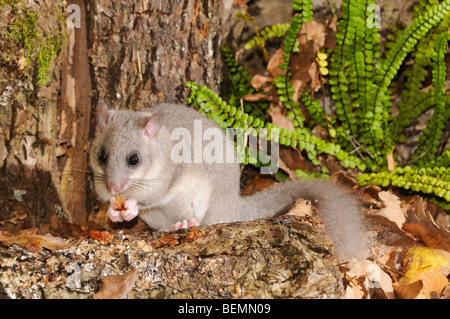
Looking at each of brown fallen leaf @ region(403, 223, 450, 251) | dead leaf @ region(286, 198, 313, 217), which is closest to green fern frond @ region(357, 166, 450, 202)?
brown fallen leaf @ region(403, 223, 450, 251)

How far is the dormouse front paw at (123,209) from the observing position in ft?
13.9

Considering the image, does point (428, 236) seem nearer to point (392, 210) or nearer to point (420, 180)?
point (392, 210)

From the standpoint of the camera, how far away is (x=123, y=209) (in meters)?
4.29

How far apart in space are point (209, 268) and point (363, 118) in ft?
9.73

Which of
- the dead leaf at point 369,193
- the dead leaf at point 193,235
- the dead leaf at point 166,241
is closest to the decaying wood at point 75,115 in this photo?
the dead leaf at point 166,241

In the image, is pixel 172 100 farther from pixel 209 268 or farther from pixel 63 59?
pixel 209 268

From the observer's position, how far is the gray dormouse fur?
3861mm

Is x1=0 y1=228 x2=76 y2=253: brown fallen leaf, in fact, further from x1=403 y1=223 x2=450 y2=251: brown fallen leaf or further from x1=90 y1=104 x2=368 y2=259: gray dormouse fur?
x1=403 y1=223 x2=450 y2=251: brown fallen leaf

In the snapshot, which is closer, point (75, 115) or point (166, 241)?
point (166, 241)

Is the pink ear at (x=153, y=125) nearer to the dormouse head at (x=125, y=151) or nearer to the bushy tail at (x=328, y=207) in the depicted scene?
the dormouse head at (x=125, y=151)

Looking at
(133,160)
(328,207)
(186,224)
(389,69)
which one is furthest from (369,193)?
(133,160)

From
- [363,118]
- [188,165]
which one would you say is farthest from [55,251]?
[363,118]

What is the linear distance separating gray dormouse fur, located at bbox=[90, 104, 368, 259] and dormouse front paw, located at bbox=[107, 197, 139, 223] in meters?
0.06

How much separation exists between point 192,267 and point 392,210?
2274 millimetres
